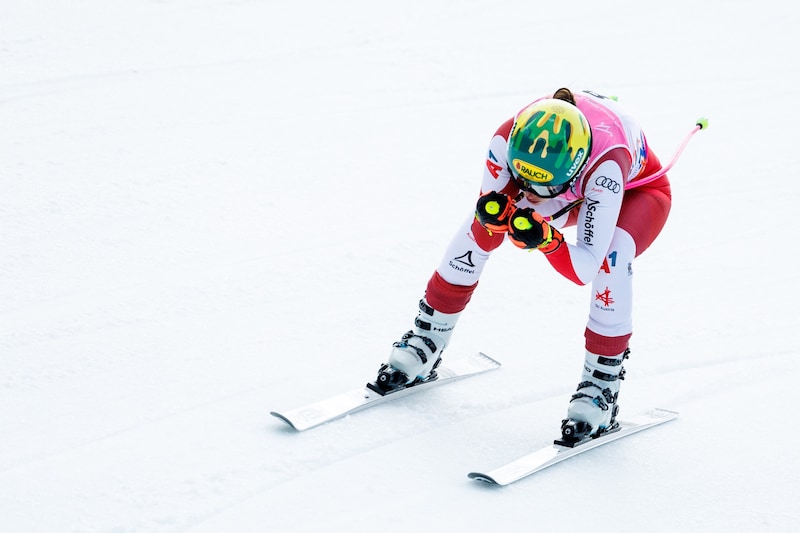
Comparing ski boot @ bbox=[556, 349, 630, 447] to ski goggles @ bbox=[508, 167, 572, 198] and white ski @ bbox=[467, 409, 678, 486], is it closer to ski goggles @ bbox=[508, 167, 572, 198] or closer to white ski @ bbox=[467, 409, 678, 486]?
white ski @ bbox=[467, 409, 678, 486]

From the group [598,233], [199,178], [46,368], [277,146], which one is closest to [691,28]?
[277,146]

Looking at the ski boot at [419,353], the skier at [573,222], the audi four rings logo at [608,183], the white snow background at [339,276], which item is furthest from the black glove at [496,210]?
the white snow background at [339,276]

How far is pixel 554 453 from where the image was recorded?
4.04m

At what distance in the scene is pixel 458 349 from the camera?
5020 millimetres

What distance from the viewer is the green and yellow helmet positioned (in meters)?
3.71

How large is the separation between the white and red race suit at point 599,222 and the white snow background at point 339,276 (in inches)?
20.0

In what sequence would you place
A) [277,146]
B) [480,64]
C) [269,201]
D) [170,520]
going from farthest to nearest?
[480,64]
[277,146]
[269,201]
[170,520]

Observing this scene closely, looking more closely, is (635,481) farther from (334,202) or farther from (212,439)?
(334,202)

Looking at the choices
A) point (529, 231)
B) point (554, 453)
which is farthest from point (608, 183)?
point (554, 453)

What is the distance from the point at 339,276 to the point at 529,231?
2066mm

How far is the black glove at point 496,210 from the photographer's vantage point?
372 centimetres

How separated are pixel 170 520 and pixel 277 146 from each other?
4123 mm

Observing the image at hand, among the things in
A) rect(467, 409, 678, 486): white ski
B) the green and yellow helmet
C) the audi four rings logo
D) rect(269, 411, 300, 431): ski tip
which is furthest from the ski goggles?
rect(269, 411, 300, 431): ski tip

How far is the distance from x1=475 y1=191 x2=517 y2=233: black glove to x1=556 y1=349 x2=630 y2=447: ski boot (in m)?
0.81
